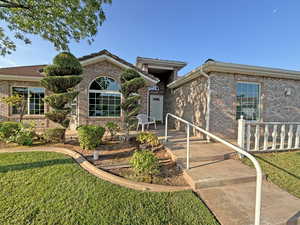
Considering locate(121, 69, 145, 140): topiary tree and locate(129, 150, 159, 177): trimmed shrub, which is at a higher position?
locate(121, 69, 145, 140): topiary tree

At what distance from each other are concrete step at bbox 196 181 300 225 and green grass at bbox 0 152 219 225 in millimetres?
254

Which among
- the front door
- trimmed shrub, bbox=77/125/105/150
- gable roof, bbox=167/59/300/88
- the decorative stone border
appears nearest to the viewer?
the decorative stone border

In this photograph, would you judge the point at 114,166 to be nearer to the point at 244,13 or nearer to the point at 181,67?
the point at 181,67

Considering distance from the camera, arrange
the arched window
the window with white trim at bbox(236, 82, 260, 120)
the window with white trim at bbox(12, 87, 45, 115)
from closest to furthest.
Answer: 1. the window with white trim at bbox(236, 82, 260, 120)
2. the arched window
3. the window with white trim at bbox(12, 87, 45, 115)

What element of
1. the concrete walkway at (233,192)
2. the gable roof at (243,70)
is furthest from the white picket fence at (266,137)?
the gable roof at (243,70)

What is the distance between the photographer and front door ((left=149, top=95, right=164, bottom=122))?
37.2 ft

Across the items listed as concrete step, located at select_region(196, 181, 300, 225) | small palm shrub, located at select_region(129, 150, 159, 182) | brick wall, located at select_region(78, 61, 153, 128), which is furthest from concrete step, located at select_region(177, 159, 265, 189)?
brick wall, located at select_region(78, 61, 153, 128)

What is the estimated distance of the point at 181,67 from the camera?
10586mm

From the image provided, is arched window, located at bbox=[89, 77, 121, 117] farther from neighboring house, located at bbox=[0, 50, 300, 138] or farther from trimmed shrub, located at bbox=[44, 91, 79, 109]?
trimmed shrub, located at bbox=[44, 91, 79, 109]

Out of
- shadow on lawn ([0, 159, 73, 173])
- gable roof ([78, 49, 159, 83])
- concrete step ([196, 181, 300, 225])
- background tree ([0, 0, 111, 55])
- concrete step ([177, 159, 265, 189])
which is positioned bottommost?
concrete step ([196, 181, 300, 225])

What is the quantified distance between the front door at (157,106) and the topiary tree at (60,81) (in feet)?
23.3

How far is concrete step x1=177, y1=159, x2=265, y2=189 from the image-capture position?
288 cm

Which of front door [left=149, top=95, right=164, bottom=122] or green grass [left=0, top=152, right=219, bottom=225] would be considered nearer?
green grass [left=0, top=152, right=219, bottom=225]

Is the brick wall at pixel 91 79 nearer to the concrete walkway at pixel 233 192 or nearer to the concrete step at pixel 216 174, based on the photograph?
the concrete walkway at pixel 233 192
